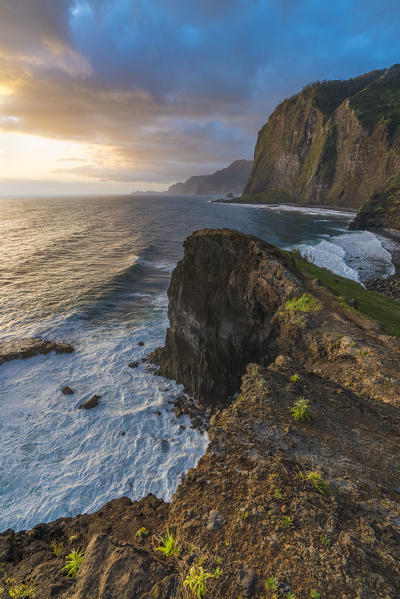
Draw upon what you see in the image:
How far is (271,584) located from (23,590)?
15.1 ft

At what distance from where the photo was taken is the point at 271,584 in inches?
151

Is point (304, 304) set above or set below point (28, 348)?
above

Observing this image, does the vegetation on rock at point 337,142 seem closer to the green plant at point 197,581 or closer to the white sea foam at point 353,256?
the white sea foam at point 353,256

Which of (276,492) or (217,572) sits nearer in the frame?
(217,572)

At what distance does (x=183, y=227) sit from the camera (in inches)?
3497

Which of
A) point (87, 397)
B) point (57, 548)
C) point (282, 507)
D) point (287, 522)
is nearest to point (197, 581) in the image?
point (287, 522)

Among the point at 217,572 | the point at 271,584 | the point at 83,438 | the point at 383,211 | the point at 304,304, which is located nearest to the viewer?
the point at 271,584

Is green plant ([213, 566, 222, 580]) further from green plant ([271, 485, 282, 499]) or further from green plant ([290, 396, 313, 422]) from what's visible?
Result: green plant ([290, 396, 313, 422])

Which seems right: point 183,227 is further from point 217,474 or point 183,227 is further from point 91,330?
point 217,474

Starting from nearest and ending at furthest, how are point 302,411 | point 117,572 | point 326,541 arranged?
point 117,572, point 326,541, point 302,411

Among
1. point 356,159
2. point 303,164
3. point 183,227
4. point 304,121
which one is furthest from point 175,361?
point 304,121

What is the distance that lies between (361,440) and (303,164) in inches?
7921

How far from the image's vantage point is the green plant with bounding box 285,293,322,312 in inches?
496

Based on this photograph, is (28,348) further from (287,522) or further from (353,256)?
(353,256)
